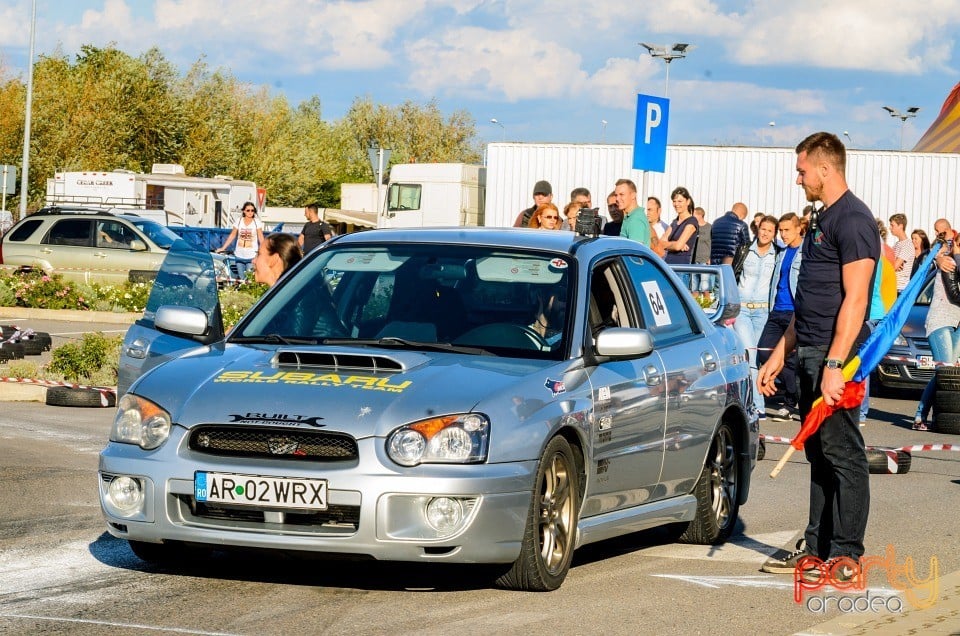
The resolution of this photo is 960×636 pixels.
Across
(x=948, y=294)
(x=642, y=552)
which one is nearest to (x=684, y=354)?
(x=642, y=552)

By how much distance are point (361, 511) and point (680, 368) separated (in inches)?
96.6

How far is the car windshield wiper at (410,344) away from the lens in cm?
718

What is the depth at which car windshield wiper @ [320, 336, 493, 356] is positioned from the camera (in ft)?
23.6

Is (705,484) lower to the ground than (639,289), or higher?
lower

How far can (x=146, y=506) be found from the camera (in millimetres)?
6562

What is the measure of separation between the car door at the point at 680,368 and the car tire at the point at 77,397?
7.13 metres

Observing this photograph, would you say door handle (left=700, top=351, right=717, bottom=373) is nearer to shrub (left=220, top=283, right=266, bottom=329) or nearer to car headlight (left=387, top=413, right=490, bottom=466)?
car headlight (left=387, top=413, right=490, bottom=466)

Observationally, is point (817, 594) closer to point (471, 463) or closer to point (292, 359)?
point (471, 463)

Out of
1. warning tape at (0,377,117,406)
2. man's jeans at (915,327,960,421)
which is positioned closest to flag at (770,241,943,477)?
warning tape at (0,377,117,406)

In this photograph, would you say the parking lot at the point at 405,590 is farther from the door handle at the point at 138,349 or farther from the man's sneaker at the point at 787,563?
the door handle at the point at 138,349

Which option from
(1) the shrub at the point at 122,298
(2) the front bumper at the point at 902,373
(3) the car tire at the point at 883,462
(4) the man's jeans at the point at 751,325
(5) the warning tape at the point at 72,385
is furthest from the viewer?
(1) the shrub at the point at 122,298

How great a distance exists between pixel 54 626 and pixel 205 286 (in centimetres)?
487

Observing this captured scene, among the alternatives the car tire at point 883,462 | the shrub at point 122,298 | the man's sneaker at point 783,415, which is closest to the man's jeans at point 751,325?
the man's sneaker at point 783,415

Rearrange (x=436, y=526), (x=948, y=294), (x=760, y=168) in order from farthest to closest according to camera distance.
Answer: (x=760, y=168), (x=948, y=294), (x=436, y=526)
